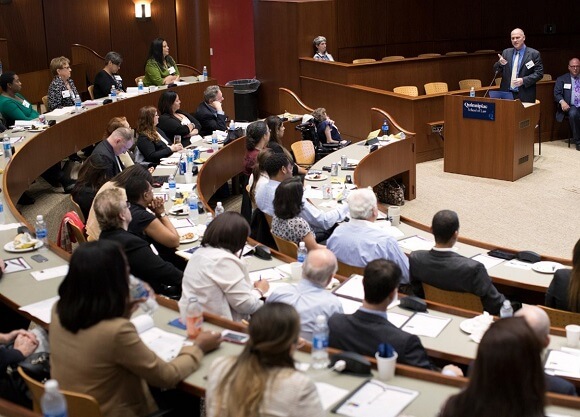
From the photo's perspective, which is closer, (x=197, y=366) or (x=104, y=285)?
(x=104, y=285)

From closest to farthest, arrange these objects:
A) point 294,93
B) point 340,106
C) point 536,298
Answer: point 536,298
point 340,106
point 294,93

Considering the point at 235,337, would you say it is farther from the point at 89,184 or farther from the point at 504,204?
the point at 504,204

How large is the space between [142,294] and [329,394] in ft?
3.74

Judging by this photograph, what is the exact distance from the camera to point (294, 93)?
13305 mm

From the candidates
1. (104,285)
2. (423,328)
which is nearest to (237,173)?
(423,328)

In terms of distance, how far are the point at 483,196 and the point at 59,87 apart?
5425mm

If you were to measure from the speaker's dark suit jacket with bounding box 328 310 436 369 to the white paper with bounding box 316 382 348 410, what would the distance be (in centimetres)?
41

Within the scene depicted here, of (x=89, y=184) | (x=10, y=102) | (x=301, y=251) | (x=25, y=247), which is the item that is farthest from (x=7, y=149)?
(x=301, y=251)

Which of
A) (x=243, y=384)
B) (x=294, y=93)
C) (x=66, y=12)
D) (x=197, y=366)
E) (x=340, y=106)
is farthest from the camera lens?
(x=66, y=12)

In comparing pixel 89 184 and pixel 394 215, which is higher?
pixel 89 184

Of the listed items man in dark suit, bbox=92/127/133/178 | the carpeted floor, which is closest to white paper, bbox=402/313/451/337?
the carpeted floor

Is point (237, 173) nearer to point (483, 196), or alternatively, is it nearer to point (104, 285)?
point (483, 196)

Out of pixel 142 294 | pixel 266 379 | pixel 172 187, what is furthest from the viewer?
pixel 172 187

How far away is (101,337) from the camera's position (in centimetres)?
333
